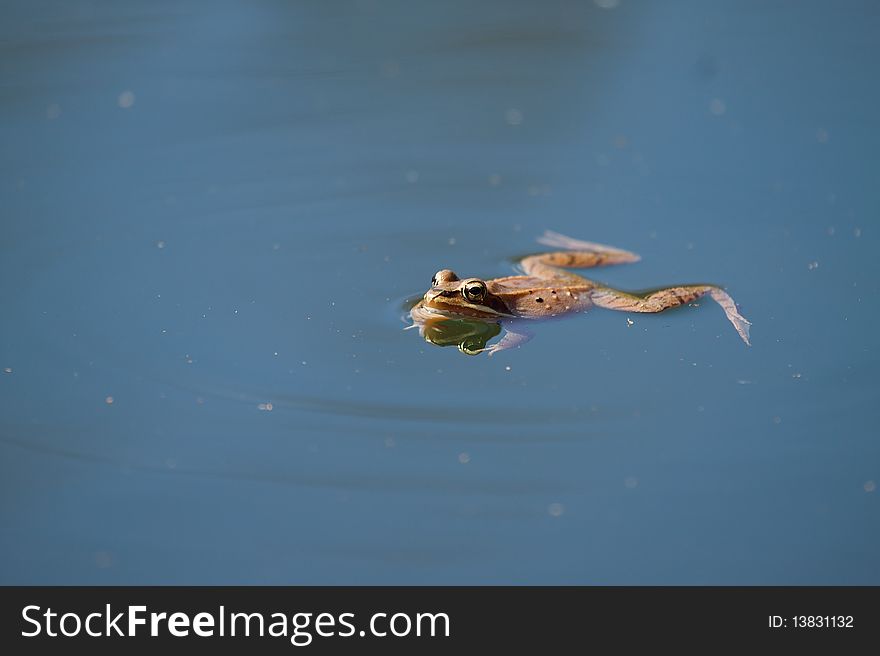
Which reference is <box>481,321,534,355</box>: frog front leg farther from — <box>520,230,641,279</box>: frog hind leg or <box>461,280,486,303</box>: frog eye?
<box>520,230,641,279</box>: frog hind leg

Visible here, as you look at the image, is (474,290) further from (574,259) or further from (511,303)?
(574,259)

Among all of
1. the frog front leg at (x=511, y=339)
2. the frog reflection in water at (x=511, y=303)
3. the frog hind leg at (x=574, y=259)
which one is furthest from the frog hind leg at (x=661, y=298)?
the frog front leg at (x=511, y=339)

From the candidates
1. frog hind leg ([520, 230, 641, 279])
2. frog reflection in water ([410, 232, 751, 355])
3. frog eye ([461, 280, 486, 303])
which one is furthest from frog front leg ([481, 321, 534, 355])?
frog hind leg ([520, 230, 641, 279])

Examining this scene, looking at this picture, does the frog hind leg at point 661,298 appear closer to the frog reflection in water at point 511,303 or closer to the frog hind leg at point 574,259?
the frog reflection in water at point 511,303

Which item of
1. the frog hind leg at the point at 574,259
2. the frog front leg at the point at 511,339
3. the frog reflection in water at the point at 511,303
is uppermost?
the frog hind leg at the point at 574,259

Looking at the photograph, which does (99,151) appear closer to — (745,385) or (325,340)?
(325,340)

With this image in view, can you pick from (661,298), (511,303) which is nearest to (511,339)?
(511,303)

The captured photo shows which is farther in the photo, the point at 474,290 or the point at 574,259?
the point at 574,259
